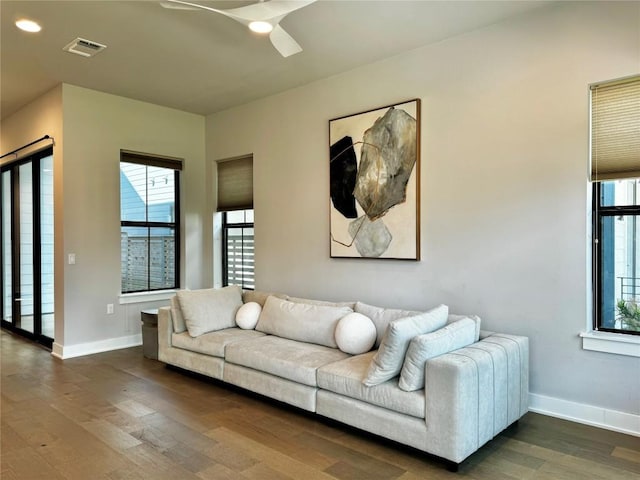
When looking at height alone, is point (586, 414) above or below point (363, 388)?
below

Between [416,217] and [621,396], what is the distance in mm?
1912

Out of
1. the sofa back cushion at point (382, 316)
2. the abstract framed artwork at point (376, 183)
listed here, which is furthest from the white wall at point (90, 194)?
the sofa back cushion at point (382, 316)

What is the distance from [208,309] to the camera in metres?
4.23

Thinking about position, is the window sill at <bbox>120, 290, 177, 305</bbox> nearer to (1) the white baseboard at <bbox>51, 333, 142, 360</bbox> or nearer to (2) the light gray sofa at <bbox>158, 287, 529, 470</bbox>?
(1) the white baseboard at <bbox>51, 333, 142, 360</bbox>

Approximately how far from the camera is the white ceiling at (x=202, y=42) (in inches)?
125

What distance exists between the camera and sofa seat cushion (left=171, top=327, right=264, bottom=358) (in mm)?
3854

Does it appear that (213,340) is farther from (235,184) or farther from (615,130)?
(615,130)

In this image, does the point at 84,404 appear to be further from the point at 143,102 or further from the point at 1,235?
the point at 1,235

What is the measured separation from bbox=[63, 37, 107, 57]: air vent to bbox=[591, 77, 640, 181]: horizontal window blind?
12.8ft

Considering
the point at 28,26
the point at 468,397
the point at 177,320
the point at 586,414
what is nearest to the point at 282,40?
the point at 28,26

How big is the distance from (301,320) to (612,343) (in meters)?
2.27

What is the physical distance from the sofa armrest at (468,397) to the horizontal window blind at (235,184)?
3517 mm

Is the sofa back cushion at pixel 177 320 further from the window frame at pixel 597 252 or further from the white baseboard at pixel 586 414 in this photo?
the window frame at pixel 597 252

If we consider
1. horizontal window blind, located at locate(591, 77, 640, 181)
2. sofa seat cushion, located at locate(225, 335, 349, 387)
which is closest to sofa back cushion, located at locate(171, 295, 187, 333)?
sofa seat cushion, located at locate(225, 335, 349, 387)
